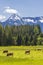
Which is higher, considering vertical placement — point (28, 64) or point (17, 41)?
point (28, 64)

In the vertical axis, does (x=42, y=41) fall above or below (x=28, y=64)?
below

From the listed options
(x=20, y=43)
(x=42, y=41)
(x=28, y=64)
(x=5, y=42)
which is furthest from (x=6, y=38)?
(x=28, y=64)

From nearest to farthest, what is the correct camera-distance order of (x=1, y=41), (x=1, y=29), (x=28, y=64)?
1. (x=28, y=64)
2. (x=1, y=41)
3. (x=1, y=29)

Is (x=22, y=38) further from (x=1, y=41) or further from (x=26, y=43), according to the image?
(x=1, y=41)

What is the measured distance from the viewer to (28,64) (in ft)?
129

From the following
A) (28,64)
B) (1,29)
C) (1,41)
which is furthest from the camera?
(1,29)

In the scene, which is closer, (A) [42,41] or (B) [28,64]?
(B) [28,64]

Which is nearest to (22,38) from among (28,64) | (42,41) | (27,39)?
(27,39)

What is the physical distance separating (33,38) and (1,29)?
24.3m

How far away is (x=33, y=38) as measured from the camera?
165 metres

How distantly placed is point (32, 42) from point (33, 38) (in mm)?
5118

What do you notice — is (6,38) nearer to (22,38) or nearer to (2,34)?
(2,34)

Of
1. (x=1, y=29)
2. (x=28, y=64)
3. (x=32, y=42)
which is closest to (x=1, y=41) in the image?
(x=1, y=29)

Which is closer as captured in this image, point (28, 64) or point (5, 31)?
point (28, 64)
